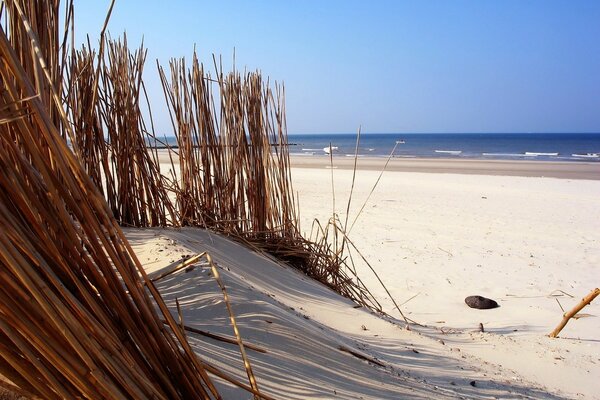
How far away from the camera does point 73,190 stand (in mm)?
787

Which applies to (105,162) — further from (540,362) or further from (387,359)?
(540,362)

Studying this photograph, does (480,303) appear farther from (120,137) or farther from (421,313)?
(120,137)

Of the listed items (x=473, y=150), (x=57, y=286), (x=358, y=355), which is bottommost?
(x=473, y=150)

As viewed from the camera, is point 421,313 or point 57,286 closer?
point 57,286

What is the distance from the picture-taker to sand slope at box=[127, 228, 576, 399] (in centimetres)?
132

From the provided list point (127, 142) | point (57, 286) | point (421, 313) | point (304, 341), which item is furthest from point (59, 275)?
point (421, 313)

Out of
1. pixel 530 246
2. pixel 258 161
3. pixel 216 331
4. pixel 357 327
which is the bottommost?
pixel 530 246

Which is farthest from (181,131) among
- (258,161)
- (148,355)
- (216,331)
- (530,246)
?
(530,246)

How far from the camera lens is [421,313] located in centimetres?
320

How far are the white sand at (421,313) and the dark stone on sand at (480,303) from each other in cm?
6

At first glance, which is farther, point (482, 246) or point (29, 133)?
point (482, 246)

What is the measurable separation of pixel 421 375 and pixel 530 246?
3.68 m

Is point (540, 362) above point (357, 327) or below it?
below

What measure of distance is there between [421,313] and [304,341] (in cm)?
185
